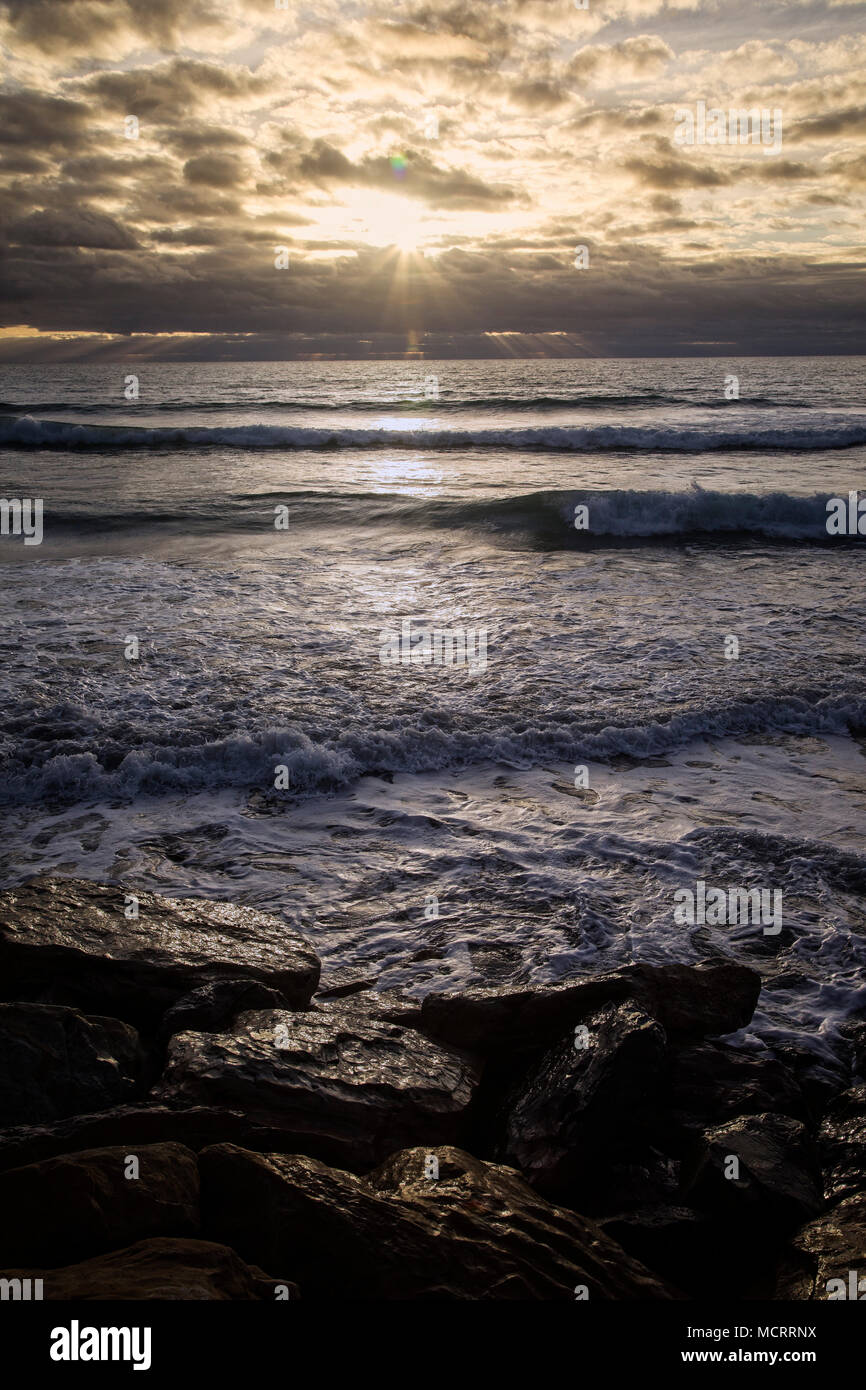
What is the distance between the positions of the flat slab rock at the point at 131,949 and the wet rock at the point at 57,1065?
40cm

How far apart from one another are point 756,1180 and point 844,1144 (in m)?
0.64

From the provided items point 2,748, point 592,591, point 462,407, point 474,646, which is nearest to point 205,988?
point 2,748

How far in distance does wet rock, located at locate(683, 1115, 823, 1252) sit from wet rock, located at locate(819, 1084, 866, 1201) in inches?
2.9

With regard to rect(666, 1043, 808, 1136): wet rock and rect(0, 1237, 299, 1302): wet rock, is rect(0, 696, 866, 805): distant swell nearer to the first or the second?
rect(666, 1043, 808, 1136): wet rock

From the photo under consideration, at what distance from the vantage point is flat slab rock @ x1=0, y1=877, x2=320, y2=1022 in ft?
12.5

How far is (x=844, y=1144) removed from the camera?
133 inches

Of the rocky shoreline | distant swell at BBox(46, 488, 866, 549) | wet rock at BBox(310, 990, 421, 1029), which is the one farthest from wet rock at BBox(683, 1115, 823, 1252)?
distant swell at BBox(46, 488, 866, 549)

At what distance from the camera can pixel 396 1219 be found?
2.65 m

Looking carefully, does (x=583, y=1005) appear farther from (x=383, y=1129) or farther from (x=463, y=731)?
(x=463, y=731)

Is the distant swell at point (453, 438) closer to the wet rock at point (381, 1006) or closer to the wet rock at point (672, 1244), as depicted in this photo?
the wet rock at point (381, 1006)

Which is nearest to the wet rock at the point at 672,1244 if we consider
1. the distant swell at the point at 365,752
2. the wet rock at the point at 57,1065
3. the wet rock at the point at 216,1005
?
the wet rock at the point at 216,1005

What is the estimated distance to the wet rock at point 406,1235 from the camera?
8.27 ft

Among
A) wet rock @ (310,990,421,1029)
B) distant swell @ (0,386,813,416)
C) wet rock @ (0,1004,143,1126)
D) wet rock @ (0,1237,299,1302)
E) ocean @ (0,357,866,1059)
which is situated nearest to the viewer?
wet rock @ (0,1237,299,1302)
